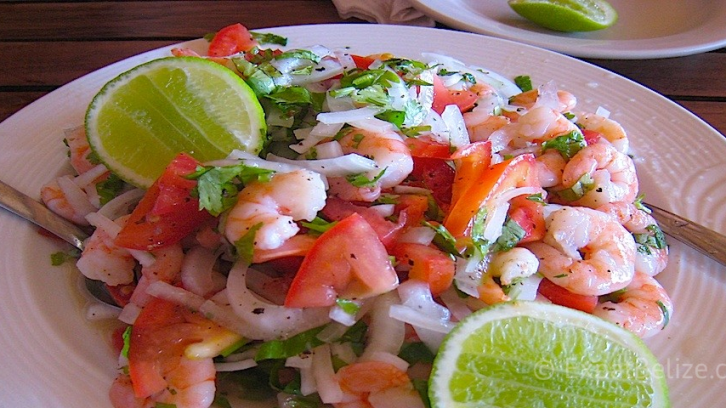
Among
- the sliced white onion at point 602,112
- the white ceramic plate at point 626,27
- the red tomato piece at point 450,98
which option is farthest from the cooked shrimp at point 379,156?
the white ceramic plate at point 626,27

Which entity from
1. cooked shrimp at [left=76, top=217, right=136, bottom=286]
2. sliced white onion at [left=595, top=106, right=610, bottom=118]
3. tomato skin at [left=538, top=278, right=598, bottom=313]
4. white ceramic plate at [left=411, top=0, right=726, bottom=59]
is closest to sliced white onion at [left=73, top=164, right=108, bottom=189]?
cooked shrimp at [left=76, top=217, right=136, bottom=286]

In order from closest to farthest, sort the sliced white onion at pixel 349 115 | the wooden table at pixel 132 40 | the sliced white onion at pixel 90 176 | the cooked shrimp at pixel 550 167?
the sliced white onion at pixel 349 115, the cooked shrimp at pixel 550 167, the sliced white onion at pixel 90 176, the wooden table at pixel 132 40

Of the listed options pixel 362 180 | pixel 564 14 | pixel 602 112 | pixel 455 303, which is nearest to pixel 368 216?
pixel 362 180

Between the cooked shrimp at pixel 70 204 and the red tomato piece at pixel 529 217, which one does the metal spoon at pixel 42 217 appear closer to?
the cooked shrimp at pixel 70 204

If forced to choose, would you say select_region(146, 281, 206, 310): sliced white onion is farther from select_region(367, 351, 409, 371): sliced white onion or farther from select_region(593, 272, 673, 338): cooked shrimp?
select_region(593, 272, 673, 338): cooked shrimp

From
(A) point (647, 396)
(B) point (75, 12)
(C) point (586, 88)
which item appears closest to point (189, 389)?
(A) point (647, 396)

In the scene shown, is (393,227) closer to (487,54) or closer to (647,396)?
(647,396)
